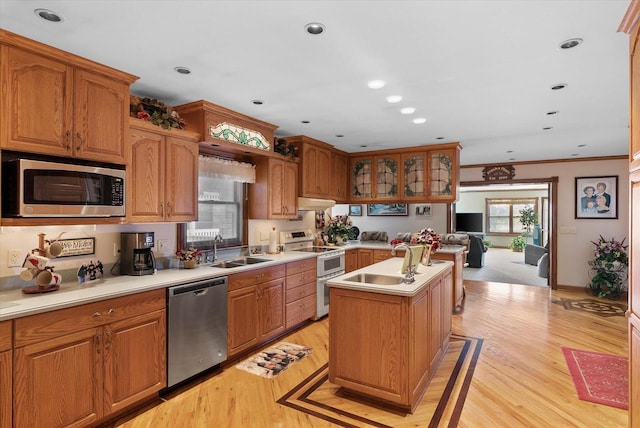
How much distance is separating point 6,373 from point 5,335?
8.1 inches

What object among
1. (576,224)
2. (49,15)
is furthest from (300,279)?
(576,224)

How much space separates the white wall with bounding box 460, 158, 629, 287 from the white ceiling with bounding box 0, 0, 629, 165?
3.18 metres

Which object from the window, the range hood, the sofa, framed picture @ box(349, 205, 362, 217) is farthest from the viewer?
the window

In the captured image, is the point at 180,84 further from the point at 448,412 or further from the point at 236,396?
the point at 448,412

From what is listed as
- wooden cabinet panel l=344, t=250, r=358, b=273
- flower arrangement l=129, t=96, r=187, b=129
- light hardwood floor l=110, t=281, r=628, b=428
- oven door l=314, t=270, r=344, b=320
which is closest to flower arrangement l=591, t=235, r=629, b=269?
light hardwood floor l=110, t=281, r=628, b=428

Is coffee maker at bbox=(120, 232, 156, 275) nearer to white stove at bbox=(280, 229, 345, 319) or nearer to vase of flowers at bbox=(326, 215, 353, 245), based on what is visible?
white stove at bbox=(280, 229, 345, 319)

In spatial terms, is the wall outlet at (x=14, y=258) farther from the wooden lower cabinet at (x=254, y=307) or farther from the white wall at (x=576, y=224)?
the white wall at (x=576, y=224)

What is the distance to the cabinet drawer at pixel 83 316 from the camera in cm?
197

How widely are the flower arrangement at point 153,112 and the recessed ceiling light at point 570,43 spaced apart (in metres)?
3.02

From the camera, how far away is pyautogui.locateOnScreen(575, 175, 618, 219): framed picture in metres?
6.36

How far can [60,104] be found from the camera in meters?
2.29

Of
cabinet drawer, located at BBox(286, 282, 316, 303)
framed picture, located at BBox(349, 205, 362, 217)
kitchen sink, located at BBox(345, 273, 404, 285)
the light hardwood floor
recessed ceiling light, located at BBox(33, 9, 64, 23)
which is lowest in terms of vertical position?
the light hardwood floor

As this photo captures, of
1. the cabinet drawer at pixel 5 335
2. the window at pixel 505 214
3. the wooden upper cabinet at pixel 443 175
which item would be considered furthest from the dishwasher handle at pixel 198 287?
the window at pixel 505 214

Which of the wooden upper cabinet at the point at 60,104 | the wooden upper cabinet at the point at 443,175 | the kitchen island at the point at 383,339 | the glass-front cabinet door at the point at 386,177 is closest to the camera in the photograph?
the wooden upper cabinet at the point at 60,104
